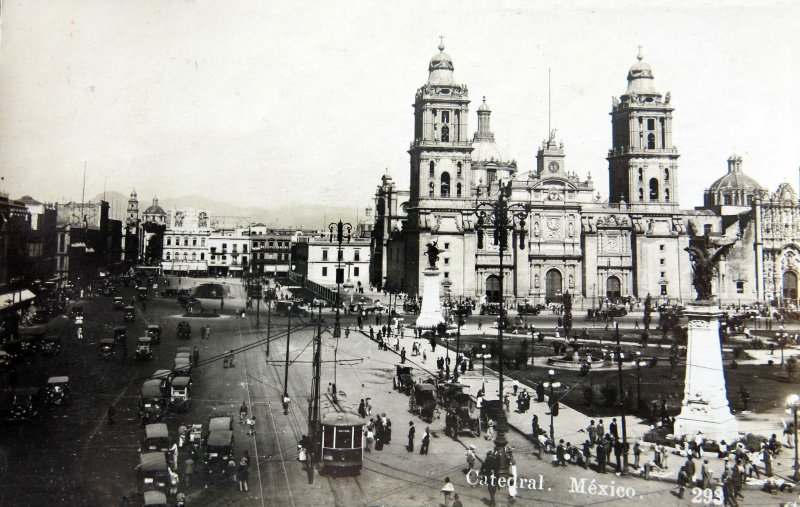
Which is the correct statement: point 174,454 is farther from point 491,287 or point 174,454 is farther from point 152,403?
point 491,287

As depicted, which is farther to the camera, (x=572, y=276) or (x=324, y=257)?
(x=324, y=257)

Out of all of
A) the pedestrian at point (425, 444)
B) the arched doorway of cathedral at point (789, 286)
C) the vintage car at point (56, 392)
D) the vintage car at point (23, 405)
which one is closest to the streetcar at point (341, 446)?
the pedestrian at point (425, 444)

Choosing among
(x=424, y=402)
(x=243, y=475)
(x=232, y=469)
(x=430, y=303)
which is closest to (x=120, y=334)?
(x=232, y=469)

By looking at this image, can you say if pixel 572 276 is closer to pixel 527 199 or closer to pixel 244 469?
pixel 527 199

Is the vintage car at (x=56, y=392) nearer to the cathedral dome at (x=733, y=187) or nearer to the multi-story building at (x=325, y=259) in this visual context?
the multi-story building at (x=325, y=259)

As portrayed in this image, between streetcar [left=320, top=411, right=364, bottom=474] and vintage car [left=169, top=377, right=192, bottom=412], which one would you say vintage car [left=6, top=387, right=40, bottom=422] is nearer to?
vintage car [left=169, top=377, right=192, bottom=412]

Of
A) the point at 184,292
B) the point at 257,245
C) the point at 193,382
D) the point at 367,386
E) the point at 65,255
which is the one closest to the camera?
the point at 193,382

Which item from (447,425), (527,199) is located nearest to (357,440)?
(447,425)
